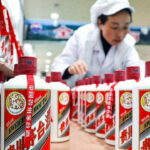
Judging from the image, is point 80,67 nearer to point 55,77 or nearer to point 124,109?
point 55,77

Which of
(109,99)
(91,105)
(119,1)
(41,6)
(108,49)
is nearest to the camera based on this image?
(109,99)

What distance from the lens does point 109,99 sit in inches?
32.5

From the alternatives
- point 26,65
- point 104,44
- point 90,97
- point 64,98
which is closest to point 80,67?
point 90,97

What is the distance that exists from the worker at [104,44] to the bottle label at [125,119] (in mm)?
815

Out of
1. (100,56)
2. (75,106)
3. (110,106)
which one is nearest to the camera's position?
(110,106)

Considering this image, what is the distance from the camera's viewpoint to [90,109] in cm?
105

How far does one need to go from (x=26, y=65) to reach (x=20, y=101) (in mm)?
93

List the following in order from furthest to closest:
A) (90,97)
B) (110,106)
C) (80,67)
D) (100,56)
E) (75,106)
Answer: (100,56) → (75,106) → (80,67) → (90,97) → (110,106)

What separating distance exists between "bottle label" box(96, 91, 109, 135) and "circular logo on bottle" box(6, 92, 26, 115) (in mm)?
404

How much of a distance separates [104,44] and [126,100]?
1.06 metres

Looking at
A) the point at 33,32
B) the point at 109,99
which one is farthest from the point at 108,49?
the point at 33,32

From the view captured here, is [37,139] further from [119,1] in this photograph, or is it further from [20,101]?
[119,1]

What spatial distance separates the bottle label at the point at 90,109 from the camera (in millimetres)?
1023

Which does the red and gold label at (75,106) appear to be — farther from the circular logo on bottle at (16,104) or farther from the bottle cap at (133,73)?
the circular logo on bottle at (16,104)
